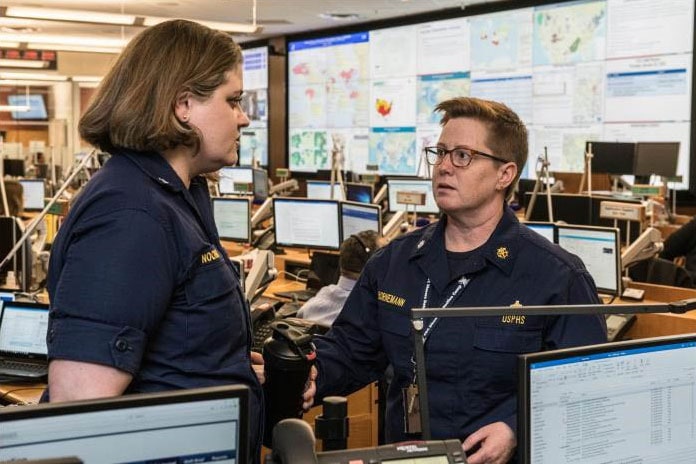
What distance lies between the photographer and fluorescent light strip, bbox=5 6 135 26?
687 cm

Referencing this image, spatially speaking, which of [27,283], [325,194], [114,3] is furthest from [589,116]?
[27,283]

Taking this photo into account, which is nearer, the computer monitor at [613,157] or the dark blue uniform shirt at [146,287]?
the dark blue uniform shirt at [146,287]

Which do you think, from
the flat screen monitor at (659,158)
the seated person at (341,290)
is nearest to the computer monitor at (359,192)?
the flat screen monitor at (659,158)

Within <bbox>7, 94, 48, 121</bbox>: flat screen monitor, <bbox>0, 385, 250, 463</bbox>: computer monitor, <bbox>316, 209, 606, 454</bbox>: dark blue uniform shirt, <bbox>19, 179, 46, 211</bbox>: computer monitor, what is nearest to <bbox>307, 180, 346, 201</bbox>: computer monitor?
<bbox>19, 179, 46, 211</bbox>: computer monitor

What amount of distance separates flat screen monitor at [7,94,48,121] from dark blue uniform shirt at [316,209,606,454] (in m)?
18.6

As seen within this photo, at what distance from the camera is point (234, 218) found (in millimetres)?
6809

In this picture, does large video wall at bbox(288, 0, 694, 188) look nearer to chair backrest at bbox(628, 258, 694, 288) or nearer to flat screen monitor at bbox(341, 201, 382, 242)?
flat screen monitor at bbox(341, 201, 382, 242)

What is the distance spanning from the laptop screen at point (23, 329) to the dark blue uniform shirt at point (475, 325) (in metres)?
1.81

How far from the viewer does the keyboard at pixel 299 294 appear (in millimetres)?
5305

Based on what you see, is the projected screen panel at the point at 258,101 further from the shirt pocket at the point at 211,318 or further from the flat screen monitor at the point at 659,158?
the shirt pocket at the point at 211,318

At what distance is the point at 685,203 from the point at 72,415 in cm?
855

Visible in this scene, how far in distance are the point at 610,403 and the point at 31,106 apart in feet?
63.5

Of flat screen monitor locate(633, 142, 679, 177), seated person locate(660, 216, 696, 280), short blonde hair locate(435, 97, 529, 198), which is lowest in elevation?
seated person locate(660, 216, 696, 280)

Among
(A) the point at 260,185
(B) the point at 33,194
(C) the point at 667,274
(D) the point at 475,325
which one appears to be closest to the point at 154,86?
(D) the point at 475,325
